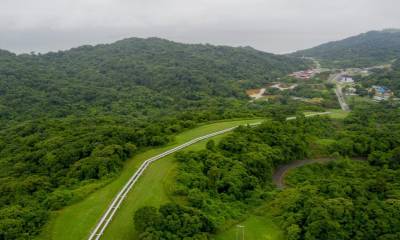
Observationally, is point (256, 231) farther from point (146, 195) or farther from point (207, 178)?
point (146, 195)

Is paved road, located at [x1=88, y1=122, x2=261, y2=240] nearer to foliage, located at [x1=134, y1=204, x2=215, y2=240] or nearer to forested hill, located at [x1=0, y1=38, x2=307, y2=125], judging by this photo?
foliage, located at [x1=134, y1=204, x2=215, y2=240]

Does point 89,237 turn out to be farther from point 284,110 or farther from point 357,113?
point 357,113

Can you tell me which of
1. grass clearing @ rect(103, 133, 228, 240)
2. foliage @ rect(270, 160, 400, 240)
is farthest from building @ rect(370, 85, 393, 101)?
grass clearing @ rect(103, 133, 228, 240)

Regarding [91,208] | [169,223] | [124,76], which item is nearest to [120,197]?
[91,208]

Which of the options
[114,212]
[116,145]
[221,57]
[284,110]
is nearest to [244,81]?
[221,57]

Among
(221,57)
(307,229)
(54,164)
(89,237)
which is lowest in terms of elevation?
(307,229)

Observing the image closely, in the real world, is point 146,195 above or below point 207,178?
above
